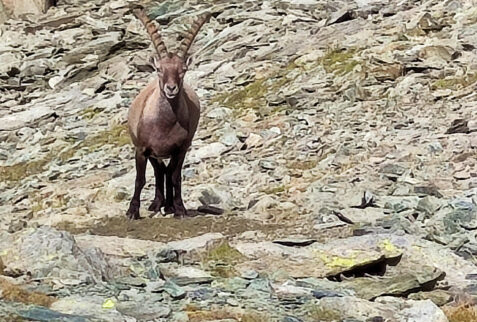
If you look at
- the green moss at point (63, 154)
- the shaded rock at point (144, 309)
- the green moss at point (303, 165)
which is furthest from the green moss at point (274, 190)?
the shaded rock at point (144, 309)

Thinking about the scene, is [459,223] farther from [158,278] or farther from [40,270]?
[40,270]

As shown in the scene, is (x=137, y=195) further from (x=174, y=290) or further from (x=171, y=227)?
(x=174, y=290)

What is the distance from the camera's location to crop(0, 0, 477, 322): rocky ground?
731cm

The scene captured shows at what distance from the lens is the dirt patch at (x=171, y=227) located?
423 inches

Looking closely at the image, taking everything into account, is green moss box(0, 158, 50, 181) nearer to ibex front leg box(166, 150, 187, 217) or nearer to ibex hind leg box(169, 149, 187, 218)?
ibex front leg box(166, 150, 187, 217)

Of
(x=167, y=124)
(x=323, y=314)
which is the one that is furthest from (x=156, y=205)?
(x=323, y=314)

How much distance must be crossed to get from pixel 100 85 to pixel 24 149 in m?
4.28

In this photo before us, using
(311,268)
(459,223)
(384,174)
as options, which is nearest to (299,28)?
(384,174)

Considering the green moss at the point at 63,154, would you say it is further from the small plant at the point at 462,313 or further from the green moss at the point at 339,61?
the small plant at the point at 462,313

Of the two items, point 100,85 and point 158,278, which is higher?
point 158,278

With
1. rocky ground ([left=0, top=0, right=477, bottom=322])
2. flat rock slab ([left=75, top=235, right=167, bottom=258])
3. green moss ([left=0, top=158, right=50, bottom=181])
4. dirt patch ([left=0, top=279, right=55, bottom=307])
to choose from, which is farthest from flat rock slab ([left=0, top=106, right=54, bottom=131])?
dirt patch ([left=0, top=279, right=55, bottom=307])

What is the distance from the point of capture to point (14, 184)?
1675cm

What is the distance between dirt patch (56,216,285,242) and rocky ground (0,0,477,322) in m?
0.05

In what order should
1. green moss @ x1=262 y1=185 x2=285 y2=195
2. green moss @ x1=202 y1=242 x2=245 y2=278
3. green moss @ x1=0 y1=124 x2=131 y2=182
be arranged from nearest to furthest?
green moss @ x1=202 y1=242 x2=245 y2=278, green moss @ x1=262 y1=185 x2=285 y2=195, green moss @ x1=0 y1=124 x2=131 y2=182
